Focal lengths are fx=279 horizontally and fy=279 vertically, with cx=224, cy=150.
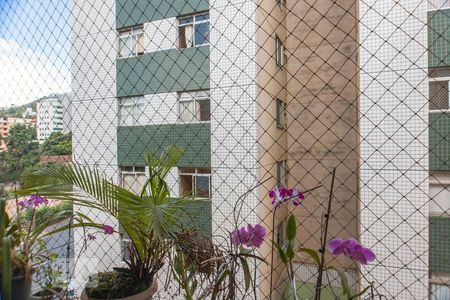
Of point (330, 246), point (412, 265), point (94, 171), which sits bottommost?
point (412, 265)

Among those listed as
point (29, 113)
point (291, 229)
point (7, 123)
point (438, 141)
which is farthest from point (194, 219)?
point (438, 141)

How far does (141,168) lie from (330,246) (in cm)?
370

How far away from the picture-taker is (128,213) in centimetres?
94

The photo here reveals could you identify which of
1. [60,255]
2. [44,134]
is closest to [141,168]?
[44,134]

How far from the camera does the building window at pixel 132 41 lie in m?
4.24

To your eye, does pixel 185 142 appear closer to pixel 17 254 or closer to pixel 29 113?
pixel 29 113

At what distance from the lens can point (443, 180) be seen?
264 centimetres

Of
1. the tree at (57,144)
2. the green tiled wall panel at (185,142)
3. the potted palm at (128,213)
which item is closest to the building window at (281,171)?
the green tiled wall panel at (185,142)

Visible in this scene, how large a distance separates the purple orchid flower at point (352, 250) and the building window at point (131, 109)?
398cm

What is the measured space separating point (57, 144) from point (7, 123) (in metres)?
0.39

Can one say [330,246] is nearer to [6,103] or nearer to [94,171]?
[94,171]

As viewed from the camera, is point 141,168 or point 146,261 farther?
point 141,168

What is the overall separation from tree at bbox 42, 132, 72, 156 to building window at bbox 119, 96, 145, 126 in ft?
7.67

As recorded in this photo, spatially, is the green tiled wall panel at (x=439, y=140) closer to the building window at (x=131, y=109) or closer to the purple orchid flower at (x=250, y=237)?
the purple orchid flower at (x=250, y=237)
